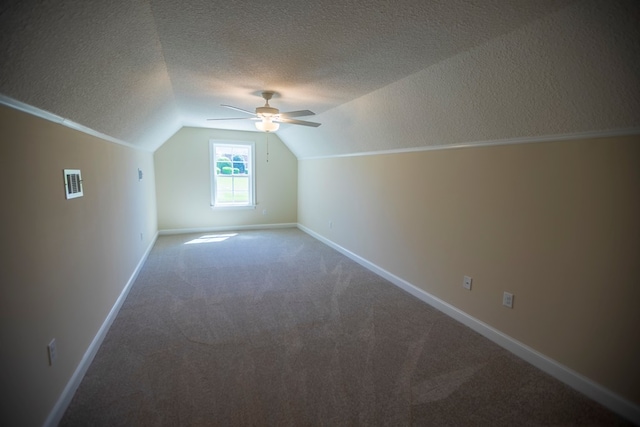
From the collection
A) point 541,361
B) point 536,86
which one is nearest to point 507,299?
point 541,361

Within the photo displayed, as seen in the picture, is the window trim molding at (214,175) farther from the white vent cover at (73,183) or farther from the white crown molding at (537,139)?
the white vent cover at (73,183)

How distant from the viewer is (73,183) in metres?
1.95

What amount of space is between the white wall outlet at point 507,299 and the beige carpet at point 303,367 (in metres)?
0.36

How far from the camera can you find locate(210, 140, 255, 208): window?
20.1 feet

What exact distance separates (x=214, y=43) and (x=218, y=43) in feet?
0.09

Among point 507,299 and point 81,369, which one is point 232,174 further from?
point 507,299

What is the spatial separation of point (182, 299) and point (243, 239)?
101 inches

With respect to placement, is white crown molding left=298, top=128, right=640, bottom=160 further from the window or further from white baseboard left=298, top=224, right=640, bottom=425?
the window

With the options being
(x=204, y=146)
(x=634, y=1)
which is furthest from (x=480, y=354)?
(x=204, y=146)

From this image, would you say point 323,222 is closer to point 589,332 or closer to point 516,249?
point 516,249

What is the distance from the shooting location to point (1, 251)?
1217 mm

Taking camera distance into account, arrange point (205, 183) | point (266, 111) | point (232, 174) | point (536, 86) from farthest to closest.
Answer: point (232, 174)
point (205, 183)
point (266, 111)
point (536, 86)

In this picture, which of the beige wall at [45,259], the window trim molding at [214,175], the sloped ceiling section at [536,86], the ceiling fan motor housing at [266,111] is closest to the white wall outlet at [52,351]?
the beige wall at [45,259]

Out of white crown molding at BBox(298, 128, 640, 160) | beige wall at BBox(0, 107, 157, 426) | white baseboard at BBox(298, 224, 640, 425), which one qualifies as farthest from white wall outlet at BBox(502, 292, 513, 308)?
beige wall at BBox(0, 107, 157, 426)
